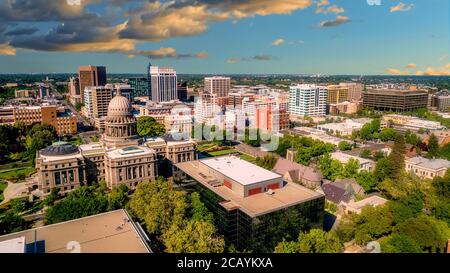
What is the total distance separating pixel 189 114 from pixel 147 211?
37.8m

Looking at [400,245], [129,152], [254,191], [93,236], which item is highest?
[129,152]

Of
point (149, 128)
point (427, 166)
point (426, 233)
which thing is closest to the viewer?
point (426, 233)

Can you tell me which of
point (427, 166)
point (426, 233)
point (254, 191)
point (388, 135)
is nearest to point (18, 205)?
point (254, 191)

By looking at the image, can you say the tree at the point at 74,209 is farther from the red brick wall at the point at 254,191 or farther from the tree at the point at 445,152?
the tree at the point at 445,152

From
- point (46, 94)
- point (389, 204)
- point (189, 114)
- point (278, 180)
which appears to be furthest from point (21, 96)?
point (389, 204)

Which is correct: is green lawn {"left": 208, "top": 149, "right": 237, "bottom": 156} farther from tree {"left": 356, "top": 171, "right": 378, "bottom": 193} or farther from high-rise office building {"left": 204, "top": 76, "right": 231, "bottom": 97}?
high-rise office building {"left": 204, "top": 76, "right": 231, "bottom": 97}

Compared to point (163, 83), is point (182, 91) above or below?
below

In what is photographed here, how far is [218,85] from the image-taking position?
81.6m

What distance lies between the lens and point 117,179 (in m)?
26.9

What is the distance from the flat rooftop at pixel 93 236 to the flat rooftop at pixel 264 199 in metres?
5.70

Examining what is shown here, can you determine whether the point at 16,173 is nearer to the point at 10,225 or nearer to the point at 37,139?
the point at 37,139

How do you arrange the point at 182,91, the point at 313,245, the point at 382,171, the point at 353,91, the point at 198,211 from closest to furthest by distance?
the point at 313,245, the point at 198,211, the point at 382,171, the point at 182,91, the point at 353,91

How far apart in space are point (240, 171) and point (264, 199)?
2972 mm

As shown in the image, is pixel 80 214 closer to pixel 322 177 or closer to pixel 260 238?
pixel 260 238
